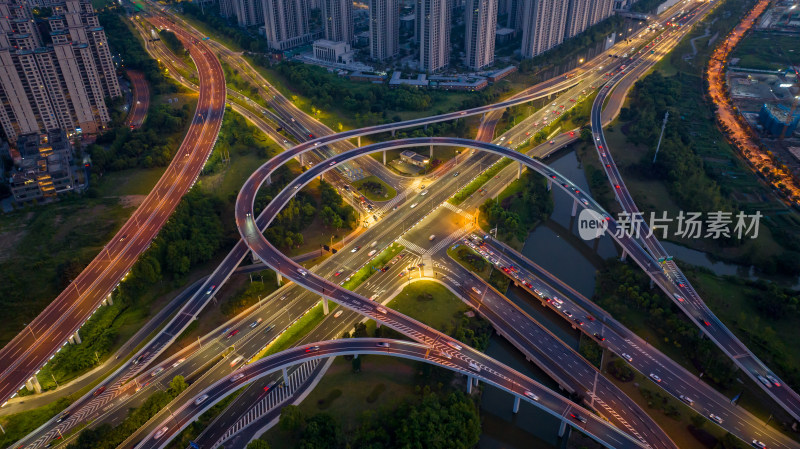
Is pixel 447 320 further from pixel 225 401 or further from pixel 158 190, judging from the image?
pixel 158 190

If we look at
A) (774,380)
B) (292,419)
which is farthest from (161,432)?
(774,380)

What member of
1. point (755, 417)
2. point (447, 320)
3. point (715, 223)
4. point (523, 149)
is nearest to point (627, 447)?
point (755, 417)

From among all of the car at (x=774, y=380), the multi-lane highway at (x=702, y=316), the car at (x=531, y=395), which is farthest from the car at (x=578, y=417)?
the car at (x=774, y=380)

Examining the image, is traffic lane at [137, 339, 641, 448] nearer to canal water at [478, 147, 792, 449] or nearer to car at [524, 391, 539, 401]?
car at [524, 391, 539, 401]

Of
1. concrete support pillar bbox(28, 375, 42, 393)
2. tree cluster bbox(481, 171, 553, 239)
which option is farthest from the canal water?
concrete support pillar bbox(28, 375, 42, 393)

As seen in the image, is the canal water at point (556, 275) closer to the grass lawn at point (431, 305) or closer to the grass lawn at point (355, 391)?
the grass lawn at point (431, 305)

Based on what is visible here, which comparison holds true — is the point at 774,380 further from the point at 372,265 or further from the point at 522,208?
the point at 372,265
